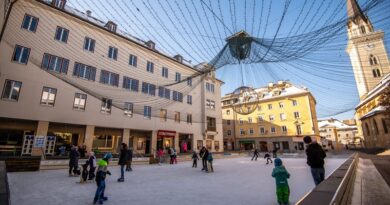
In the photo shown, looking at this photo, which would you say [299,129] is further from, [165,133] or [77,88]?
[77,88]

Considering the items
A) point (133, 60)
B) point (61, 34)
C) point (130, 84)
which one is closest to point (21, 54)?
point (61, 34)

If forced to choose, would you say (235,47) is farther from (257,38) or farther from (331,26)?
(331,26)

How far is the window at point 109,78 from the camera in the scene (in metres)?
19.5

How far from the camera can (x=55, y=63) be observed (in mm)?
16781

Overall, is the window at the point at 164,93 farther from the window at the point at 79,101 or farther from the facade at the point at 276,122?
the facade at the point at 276,122

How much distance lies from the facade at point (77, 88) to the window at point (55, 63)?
0.18 feet

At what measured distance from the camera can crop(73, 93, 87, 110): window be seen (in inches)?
693

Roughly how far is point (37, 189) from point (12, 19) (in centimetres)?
1503

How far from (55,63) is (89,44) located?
12.4 ft

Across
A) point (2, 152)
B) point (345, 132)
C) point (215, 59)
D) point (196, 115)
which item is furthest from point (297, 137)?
point (345, 132)

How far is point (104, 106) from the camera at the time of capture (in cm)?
1953

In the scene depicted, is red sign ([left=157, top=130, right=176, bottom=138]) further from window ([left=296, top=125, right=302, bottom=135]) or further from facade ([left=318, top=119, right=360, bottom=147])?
facade ([left=318, top=119, right=360, bottom=147])

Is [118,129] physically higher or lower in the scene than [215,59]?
lower

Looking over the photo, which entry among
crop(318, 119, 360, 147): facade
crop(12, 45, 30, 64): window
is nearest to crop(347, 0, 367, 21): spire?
crop(12, 45, 30, 64): window
